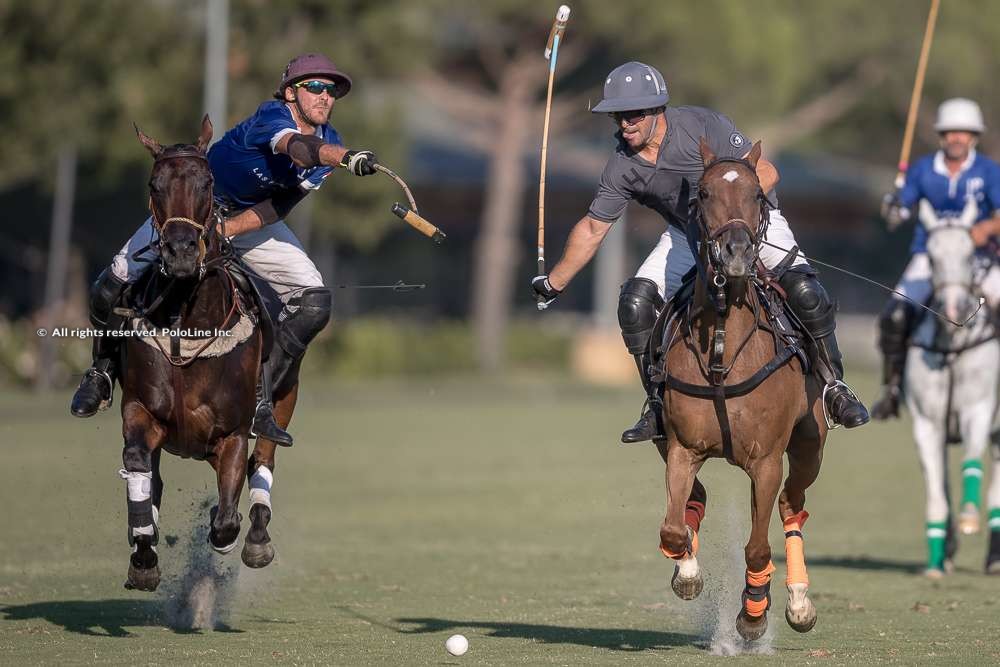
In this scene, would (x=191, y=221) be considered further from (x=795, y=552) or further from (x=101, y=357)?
(x=795, y=552)

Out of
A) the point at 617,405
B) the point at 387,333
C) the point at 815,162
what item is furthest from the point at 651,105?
the point at 815,162

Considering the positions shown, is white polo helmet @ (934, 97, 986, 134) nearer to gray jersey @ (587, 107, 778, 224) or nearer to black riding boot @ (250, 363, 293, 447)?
gray jersey @ (587, 107, 778, 224)

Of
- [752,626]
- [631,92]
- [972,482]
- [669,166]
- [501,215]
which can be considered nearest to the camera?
[752,626]

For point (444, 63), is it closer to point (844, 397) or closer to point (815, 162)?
point (815, 162)

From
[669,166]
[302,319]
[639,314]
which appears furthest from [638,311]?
[302,319]

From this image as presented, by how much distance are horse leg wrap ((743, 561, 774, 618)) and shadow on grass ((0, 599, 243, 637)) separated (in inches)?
118

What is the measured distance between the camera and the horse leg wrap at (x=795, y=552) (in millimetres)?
9891

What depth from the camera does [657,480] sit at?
20.6m

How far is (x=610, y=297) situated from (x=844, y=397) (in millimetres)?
39012

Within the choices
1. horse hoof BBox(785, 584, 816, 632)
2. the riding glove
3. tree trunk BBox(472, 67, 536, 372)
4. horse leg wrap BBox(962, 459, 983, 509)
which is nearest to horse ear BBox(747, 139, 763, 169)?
the riding glove

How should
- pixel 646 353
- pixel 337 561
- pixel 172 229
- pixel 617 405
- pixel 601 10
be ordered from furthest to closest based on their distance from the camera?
pixel 601 10 < pixel 617 405 < pixel 337 561 < pixel 646 353 < pixel 172 229

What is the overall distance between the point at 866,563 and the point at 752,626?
4.99 meters

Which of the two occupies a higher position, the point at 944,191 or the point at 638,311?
the point at 944,191

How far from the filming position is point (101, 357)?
10516 millimetres
